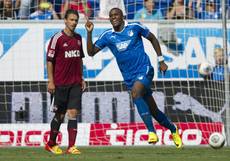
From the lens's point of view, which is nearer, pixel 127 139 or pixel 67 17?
pixel 67 17

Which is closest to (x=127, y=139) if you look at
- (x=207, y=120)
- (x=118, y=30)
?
(x=207, y=120)

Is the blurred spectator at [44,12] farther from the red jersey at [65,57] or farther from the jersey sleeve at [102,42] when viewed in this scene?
the red jersey at [65,57]

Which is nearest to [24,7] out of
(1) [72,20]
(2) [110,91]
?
(2) [110,91]

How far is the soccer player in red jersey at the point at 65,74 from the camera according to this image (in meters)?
12.3

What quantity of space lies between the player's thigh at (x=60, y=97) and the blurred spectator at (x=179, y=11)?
16.5 ft

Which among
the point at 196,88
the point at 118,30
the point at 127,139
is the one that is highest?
the point at 118,30

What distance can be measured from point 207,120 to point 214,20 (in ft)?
6.78

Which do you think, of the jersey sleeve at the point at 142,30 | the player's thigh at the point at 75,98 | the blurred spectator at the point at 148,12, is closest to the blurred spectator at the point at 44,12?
the blurred spectator at the point at 148,12

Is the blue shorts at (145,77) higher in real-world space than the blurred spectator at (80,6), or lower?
lower

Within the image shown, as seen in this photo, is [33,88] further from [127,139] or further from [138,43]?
[138,43]

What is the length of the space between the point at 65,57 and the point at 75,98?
658 mm

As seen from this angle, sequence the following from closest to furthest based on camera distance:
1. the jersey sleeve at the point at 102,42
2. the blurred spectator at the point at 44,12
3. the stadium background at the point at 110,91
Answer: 1. the jersey sleeve at the point at 102,42
2. the stadium background at the point at 110,91
3. the blurred spectator at the point at 44,12

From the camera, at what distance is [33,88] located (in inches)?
637

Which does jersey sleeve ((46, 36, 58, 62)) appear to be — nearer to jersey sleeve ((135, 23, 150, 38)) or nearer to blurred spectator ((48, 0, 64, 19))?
jersey sleeve ((135, 23, 150, 38))
